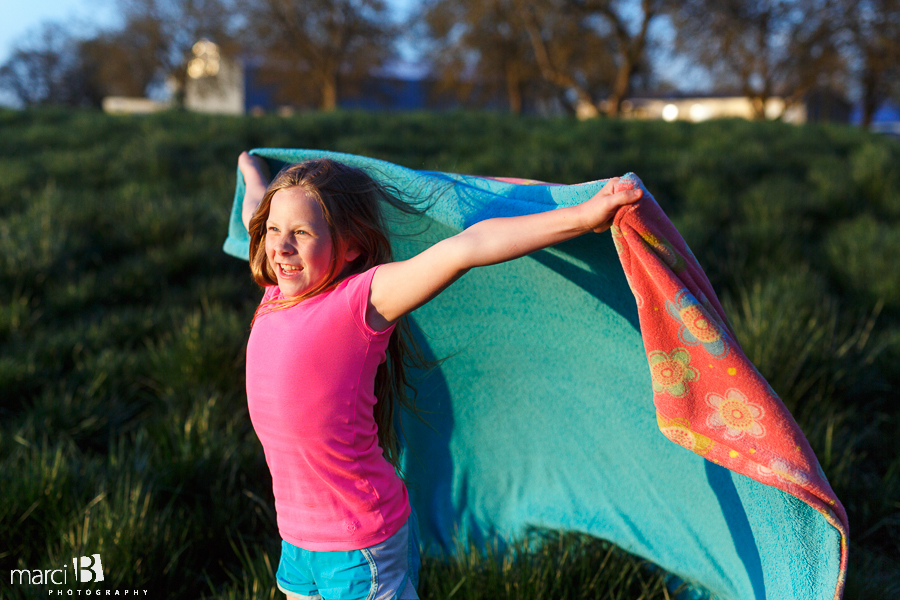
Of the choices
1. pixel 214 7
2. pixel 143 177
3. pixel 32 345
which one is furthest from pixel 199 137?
pixel 214 7

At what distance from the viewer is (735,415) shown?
1308 mm

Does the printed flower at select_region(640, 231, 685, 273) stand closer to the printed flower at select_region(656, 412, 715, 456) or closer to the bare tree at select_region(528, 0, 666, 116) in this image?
the printed flower at select_region(656, 412, 715, 456)

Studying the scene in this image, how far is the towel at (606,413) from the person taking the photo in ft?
4.29

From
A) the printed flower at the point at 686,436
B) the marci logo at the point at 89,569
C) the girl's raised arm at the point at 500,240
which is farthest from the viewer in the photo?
Answer: the marci logo at the point at 89,569

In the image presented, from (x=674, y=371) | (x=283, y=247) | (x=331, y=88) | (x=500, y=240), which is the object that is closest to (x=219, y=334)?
(x=283, y=247)

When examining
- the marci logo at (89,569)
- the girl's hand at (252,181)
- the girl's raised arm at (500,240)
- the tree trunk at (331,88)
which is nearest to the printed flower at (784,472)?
the girl's raised arm at (500,240)

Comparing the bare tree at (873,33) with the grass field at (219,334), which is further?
the bare tree at (873,33)

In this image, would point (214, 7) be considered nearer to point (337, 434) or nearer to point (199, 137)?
point (199, 137)

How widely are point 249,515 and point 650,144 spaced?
6750 millimetres

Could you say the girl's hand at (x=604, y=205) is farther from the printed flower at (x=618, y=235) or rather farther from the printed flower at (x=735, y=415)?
the printed flower at (x=735, y=415)

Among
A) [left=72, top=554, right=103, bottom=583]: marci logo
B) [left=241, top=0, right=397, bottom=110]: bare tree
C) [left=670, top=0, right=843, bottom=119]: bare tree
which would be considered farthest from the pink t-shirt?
[left=241, top=0, right=397, bottom=110]: bare tree

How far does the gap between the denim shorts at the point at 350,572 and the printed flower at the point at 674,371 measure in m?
0.71

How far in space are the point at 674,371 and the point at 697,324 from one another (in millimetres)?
122

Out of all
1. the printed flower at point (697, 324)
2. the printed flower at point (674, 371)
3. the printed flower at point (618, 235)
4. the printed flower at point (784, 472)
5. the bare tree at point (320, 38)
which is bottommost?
the printed flower at point (784, 472)
